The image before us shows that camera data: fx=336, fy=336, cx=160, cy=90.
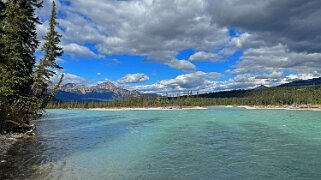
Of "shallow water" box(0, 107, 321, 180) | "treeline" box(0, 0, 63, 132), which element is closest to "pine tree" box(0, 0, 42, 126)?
"treeline" box(0, 0, 63, 132)

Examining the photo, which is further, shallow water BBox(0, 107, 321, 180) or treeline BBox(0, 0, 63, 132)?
treeline BBox(0, 0, 63, 132)

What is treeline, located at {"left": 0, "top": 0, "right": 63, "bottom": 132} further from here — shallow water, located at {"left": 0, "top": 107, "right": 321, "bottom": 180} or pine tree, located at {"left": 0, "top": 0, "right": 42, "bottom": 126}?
shallow water, located at {"left": 0, "top": 107, "right": 321, "bottom": 180}

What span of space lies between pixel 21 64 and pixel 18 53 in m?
3.17

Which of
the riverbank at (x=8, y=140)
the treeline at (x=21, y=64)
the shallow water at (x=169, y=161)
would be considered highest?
the treeline at (x=21, y=64)

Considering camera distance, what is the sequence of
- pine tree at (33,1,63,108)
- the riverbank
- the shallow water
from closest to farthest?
the shallow water
the riverbank
pine tree at (33,1,63,108)

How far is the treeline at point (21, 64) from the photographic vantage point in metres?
32.9

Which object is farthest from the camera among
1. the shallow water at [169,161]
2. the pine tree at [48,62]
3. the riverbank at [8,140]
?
the pine tree at [48,62]

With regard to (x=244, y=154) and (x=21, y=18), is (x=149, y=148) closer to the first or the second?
(x=244, y=154)

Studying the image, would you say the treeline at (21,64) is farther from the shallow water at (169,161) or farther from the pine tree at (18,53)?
the shallow water at (169,161)

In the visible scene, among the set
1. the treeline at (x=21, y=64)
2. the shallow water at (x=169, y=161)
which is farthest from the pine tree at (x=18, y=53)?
the shallow water at (x=169, y=161)

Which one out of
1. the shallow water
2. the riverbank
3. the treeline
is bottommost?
the shallow water

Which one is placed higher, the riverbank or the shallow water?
the riverbank

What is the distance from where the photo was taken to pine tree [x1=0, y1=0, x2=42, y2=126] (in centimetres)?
3309

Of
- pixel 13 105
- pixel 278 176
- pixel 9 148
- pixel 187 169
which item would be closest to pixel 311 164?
pixel 278 176
